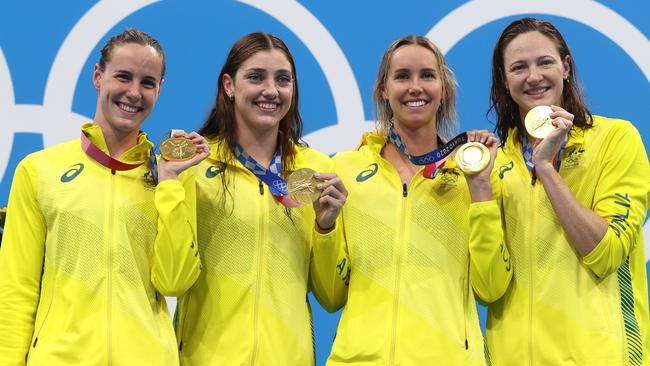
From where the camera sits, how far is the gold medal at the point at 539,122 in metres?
3.37

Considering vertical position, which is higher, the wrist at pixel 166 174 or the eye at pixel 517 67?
the eye at pixel 517 67

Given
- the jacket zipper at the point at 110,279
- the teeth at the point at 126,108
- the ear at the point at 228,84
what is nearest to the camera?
the jacket zipper at the point at 110,279

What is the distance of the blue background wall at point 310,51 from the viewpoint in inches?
194

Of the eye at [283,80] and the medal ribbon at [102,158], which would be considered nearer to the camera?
the medal ribbon at [102,158]

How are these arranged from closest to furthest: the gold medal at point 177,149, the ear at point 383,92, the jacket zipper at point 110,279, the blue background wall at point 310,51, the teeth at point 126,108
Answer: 1. the jacket zipper at point 110,279
2. the gold medal at point 177,149
3. the teeth at point 126,108
4. the ear at point 383,92
5. the blue background wall at point 310,51

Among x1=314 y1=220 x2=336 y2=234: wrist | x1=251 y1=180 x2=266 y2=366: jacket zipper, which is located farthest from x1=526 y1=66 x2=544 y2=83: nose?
x1=251 y1=180 x2=266 y2=366: jacket zipper

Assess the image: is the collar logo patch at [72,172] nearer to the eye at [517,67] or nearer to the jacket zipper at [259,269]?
the jacket zipper at [259,269]

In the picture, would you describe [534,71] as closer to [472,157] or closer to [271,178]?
[472,157]

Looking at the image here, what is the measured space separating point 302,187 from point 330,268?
13.7 inches

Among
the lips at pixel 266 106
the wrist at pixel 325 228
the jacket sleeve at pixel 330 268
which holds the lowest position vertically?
the jacket sleeve at pixel 330 268

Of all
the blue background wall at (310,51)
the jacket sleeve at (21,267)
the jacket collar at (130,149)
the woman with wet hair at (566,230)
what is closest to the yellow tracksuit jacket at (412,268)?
the woman with wet hair at (566,230)

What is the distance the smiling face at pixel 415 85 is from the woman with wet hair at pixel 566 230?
1.03ft

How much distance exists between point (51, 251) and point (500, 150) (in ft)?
5.75

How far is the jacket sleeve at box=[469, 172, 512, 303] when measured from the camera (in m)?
3.37
